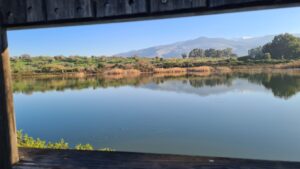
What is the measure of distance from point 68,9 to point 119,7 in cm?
36

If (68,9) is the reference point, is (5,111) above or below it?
below

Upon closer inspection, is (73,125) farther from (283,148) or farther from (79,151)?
(79,151)

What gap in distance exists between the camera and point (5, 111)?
2.19 m

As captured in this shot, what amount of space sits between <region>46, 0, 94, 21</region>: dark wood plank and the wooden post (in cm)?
42

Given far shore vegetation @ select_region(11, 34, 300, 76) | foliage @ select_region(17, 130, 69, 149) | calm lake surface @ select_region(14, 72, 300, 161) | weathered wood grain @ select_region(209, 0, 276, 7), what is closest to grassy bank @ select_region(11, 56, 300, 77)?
far shore vegetation @ select_region(11, 34, 300, 76)

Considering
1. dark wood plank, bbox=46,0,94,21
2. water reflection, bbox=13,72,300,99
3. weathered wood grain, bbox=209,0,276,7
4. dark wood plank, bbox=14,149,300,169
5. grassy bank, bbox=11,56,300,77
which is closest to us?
weathered wood grain, bbox=209,0,276,7

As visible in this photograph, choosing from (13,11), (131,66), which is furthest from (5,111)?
(131,66)

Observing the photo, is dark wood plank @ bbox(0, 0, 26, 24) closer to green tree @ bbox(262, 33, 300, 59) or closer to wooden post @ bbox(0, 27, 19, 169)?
wooden post @ bbox(0, 27, 19, 169)

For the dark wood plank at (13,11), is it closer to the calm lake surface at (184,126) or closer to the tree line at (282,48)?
the calm lake surface at (184,126)

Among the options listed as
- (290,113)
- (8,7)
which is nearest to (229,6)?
(8,7)

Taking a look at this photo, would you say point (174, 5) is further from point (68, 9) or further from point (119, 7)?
point (68, 9)

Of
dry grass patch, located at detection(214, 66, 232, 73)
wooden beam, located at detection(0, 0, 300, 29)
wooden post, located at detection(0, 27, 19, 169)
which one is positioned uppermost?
wooden beam, located at detection(0, 0, 300, 29)

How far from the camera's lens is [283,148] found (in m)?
9.80

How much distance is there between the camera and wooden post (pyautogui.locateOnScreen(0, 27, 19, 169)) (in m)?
2.18
